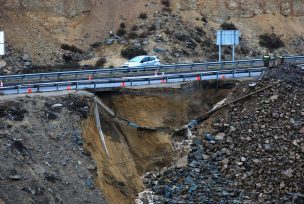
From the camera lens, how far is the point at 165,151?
38312 mm

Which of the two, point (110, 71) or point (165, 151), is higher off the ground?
point (110, 71)

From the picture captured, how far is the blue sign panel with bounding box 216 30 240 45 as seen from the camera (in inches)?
2016

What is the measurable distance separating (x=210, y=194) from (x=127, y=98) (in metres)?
7.98

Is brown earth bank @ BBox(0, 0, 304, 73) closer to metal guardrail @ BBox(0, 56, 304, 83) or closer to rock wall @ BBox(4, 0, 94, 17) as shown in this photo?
rock wall @ BBox(4, 0, 94, 17)

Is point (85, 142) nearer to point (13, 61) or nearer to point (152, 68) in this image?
point (152, 68)

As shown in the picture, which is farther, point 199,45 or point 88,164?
point 199,45

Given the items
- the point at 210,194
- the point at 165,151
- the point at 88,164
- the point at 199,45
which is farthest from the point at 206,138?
the point at 199,45

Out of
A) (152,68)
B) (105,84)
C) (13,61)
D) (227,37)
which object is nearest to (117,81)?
(105,84)

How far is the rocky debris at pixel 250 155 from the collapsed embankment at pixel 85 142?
1.56 meters

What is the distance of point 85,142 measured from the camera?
113 ft

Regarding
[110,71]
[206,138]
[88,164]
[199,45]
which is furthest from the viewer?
[199,45]

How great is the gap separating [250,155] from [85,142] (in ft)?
26.3

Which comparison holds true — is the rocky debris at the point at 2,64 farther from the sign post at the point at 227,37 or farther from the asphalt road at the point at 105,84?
the asphalt road at the point at 105,84

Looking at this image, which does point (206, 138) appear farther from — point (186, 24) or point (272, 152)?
point (186, 24)
